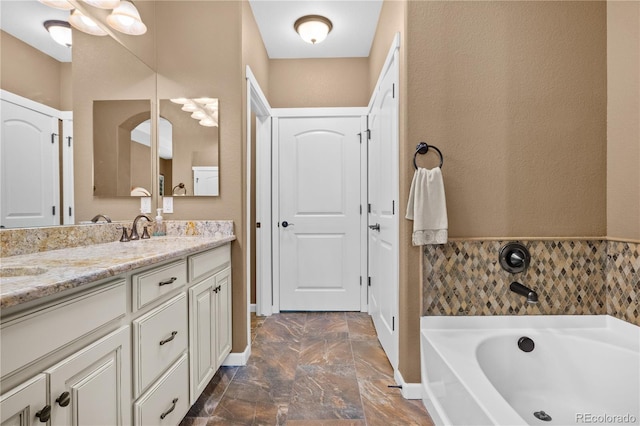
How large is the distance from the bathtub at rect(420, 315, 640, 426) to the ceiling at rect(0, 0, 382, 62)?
2233 mm

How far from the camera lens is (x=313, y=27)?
2584 millimetres

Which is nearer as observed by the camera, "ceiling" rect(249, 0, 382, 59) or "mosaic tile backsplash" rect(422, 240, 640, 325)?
"mosaic tile backsplash" rect(422, 240, 640, 325)

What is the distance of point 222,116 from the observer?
2162 mm

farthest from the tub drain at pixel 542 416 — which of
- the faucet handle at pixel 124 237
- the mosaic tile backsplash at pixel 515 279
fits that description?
the faucet handle at pixel 124 237

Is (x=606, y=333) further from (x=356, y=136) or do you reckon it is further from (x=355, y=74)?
(x=355, y=74)

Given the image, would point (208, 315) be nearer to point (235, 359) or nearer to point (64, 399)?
point (235, 359)

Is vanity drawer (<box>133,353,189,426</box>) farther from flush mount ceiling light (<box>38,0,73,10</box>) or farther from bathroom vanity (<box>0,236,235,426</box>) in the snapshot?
flush mount ceiling light (<box>38,0,73,10</box>)

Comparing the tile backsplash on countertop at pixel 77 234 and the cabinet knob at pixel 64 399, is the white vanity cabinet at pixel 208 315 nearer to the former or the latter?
the tile backsplash on countertop at pixel 77 234

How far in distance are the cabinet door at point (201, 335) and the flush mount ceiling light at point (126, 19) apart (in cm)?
157

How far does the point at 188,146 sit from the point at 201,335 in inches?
49.5

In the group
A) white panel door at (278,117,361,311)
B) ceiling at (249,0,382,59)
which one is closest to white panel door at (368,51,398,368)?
white panel door at (278,117,361,311)

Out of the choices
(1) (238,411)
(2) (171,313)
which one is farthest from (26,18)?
(1) (238,411)

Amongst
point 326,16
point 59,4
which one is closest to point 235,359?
point 59,4

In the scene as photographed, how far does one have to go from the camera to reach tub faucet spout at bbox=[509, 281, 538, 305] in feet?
4.99
